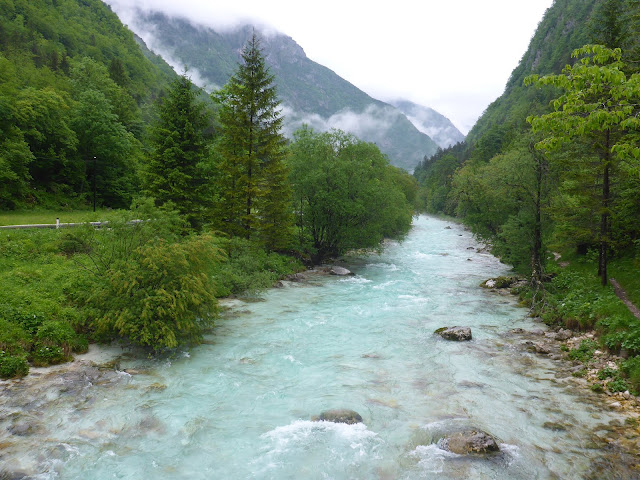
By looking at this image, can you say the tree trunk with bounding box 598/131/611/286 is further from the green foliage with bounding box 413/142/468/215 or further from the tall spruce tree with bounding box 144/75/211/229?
the green foliage with bounding box 413/142/468/215

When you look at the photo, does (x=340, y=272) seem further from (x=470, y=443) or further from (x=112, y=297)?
(x=470, y=443)

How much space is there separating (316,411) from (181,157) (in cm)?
2137

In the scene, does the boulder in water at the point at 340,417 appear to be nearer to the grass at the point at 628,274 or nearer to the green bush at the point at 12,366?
the green bush at the point at 12,366

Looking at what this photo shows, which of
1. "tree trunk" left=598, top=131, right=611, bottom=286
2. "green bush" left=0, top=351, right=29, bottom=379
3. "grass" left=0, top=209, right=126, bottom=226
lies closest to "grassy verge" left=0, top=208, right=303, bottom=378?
"green bush" left=0, top=351, right=29, bottom=379

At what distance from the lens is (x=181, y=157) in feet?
87.5

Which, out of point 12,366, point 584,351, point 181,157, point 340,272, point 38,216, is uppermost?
point 181,157

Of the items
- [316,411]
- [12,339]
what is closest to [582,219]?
[316,411]

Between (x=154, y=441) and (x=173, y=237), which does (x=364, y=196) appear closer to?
(x=173, y=237)

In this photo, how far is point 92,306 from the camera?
14.0 meters

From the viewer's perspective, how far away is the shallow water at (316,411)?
26.5ft

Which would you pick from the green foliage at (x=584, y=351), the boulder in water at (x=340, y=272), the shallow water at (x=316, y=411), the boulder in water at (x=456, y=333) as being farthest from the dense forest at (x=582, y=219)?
the boulder in water at (x=340, y=272)

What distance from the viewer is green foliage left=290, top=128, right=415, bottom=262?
1239 inches

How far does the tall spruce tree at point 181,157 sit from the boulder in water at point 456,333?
59.1ft

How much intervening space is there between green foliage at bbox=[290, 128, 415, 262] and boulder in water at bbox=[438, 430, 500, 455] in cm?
2313
